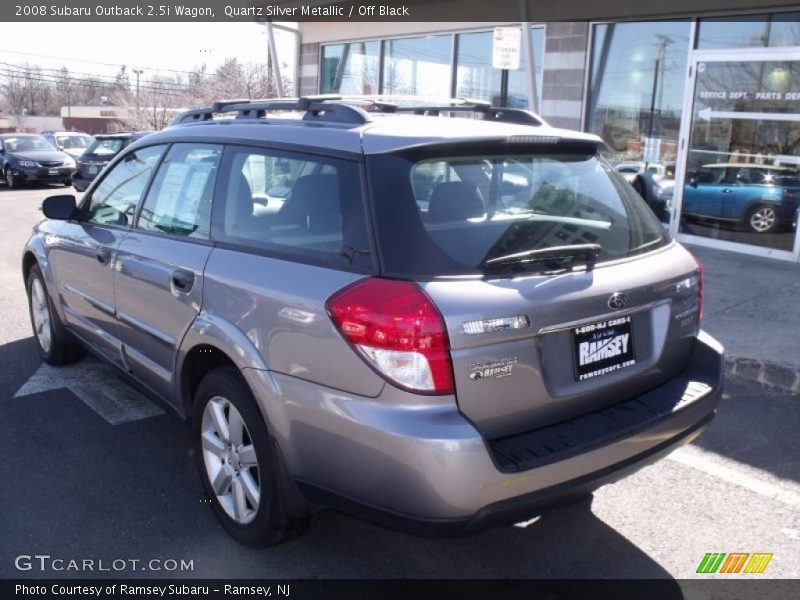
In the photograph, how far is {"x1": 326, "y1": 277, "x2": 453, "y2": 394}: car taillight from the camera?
2.54 meters

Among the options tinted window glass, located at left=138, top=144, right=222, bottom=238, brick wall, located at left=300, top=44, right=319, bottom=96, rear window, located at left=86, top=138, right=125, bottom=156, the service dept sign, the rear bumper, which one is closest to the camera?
the rear bumper

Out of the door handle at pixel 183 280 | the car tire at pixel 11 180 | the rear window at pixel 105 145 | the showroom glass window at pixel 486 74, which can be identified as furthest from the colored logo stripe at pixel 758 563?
the car tire at pixel 11 180

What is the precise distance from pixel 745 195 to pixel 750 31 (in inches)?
74.4

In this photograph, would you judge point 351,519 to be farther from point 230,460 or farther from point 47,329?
point 47,329

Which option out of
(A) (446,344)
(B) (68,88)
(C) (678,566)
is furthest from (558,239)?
(B) (68,88)

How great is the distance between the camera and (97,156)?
19.0 meters

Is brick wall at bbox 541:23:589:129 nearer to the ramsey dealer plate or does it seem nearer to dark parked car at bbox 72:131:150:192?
the ramsey dealer plate

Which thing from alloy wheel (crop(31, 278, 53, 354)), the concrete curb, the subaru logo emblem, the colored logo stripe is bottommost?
the colored logo stripe

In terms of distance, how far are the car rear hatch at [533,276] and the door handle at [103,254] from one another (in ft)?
6.79

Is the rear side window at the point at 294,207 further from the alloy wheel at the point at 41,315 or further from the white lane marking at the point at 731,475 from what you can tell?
the alloy wheel at the point at 41,315

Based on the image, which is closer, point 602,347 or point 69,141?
point 602,347

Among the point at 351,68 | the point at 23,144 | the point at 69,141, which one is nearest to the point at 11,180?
the point at 23,144

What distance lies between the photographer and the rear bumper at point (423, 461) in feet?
8.24

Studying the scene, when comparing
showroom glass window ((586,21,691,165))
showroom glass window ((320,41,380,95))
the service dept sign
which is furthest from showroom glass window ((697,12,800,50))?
showroom glass window ((320,41,380,95))
